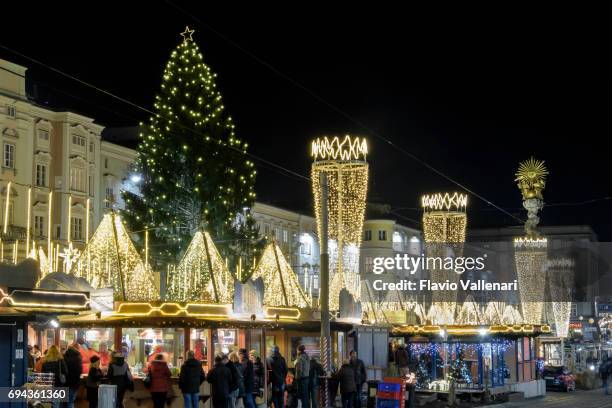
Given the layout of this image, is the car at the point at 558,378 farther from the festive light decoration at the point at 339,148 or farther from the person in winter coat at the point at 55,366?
the person in winter coat at the point at 55,366

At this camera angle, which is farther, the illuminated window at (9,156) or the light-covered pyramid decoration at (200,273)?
the illuminated window at (9,156)

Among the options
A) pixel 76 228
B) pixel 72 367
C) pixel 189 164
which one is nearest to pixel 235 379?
pixel 72 367

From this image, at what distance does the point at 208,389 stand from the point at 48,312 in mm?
7157

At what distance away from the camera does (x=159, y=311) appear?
2730 centimetres

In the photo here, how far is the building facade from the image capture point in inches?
2195

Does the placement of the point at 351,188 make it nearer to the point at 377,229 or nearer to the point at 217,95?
the point at 217,95

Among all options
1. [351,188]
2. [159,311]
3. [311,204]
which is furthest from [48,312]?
[311,204]

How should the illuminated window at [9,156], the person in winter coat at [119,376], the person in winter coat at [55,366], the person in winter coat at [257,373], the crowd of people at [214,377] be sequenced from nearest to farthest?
the person in winter coat at [55,366]
the person in winter coat at [119,376]
the crowd of people at [214,377]
the person in winter coat at [257,373]
the illuminated window at [9,156]

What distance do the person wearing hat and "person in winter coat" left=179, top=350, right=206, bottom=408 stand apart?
2.05m

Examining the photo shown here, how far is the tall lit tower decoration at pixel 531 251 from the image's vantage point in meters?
63.9

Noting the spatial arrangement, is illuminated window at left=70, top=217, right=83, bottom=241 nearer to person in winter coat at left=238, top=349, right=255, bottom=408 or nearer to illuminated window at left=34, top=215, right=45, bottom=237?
illuminated window at left=34, top=215, right=45, bottom=237

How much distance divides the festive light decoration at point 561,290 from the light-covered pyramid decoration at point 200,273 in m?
47.0

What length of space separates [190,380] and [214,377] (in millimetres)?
623

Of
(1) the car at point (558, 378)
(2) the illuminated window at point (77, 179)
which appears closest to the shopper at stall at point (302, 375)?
(1) the car at point (558, 378)
